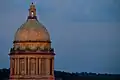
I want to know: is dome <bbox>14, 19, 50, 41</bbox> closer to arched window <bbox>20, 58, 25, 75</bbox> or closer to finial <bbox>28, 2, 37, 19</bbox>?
finial <bbox>28, 2, 37, 19</bbox>

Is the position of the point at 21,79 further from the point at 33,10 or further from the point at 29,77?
the point at 33,10

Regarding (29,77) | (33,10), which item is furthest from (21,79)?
(33,10)

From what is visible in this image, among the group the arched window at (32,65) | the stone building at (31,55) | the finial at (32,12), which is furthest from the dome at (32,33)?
the arched window at (32,65)

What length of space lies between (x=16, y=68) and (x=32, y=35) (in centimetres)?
456

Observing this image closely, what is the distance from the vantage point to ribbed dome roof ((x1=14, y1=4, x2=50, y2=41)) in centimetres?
12169

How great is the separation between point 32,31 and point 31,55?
2.99 meters

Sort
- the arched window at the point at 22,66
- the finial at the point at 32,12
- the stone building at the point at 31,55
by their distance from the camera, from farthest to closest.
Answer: the finial at the point at 32,12, the stone building at the point at 31,55, the arched window at the point at 22,66

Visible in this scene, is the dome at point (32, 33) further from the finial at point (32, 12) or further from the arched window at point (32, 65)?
the arched window at point (32, 65)

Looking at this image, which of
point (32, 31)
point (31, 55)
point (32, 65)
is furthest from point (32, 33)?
point (32, 65)

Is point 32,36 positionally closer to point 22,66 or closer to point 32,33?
point 32,33

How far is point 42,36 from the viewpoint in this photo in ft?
400

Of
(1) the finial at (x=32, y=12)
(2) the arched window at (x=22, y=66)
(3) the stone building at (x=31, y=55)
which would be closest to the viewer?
(2) the arched window at (x=22, y=66)

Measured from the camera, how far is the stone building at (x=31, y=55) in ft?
399

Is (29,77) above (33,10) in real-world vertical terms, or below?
below
